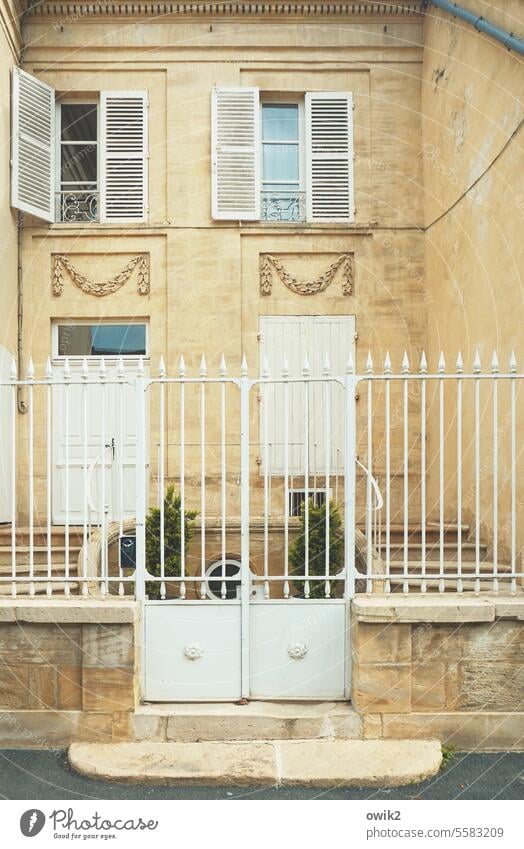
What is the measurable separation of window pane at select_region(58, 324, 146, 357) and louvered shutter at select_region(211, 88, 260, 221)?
197cm

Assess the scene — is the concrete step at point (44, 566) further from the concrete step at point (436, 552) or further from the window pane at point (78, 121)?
the window pane at point (78, 121)

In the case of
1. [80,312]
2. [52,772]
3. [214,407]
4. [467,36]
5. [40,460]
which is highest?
[467,36]

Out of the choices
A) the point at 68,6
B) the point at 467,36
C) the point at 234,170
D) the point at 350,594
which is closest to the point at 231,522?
the point at 350,594

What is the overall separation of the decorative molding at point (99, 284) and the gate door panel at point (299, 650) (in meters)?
5.49

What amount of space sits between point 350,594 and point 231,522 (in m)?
2.70

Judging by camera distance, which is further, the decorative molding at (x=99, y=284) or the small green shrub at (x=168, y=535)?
the decorative molding at (x=99, y=284)

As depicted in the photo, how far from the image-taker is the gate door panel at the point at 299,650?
5602 millimetres

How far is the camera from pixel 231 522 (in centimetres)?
809

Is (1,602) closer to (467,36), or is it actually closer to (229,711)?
(229,711)

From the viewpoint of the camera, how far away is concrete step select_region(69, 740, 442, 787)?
4.86 m

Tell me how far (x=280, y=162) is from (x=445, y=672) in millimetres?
7225

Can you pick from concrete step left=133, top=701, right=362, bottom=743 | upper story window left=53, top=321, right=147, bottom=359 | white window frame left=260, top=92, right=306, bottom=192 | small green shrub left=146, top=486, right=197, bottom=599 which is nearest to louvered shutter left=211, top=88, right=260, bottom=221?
white window frame left=260, top=92, right=306, bottom=192

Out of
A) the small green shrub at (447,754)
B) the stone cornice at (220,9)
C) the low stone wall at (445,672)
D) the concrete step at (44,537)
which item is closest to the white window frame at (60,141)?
the stone cornice at (220,9)

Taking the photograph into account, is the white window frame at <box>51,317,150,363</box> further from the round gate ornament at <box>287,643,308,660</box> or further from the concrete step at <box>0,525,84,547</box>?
the round gate ornament at <box>287,643,308,660</box>
